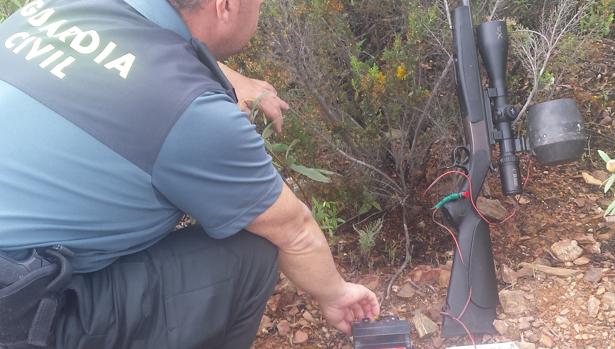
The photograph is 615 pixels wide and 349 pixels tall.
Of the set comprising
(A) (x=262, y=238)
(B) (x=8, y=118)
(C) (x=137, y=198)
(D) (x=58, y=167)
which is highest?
(B) (x=8, y=118)

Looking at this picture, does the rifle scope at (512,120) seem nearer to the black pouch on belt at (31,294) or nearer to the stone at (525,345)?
the stone at (525,345)

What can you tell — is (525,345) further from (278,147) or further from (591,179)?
(278,147)

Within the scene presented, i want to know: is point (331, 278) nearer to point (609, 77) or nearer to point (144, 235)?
point (144, 235)

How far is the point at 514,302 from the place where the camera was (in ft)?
6.79

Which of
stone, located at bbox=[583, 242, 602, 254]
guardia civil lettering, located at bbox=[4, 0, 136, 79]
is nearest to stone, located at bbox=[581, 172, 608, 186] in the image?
stone, located at bbox=[583, 242, 602, 254]

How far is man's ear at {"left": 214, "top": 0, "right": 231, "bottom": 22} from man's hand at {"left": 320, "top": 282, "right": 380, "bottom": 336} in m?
0.85

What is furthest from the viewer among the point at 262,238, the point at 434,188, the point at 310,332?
the point at 434,188

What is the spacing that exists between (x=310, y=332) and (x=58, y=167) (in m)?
1.11

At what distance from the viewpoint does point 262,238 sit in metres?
1.69

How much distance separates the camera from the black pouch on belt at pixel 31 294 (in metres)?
1.33

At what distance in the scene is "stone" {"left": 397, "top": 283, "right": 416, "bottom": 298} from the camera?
7.22 feet

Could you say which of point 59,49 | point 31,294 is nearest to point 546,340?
point 31,294

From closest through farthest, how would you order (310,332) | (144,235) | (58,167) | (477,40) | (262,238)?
(58,167), (144,235), (262,238), (477,40), (310,332)

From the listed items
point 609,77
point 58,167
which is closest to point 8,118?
point 58,167
